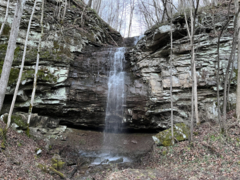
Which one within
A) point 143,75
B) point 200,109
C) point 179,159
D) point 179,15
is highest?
point 179,15

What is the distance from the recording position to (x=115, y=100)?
12156 mm

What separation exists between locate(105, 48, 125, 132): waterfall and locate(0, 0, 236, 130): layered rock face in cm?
36

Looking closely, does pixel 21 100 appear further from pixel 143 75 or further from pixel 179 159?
pixel 179 159

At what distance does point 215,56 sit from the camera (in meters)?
10.7

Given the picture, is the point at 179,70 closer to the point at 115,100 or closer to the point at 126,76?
the point at 126,76

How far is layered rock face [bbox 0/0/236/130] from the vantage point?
35.3 ft

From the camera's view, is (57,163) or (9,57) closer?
(57,163)

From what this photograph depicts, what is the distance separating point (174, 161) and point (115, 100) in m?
6.34

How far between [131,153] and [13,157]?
667 centimetres

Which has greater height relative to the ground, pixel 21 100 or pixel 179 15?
pixel 179 15

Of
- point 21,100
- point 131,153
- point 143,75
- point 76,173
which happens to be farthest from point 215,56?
point 21,100

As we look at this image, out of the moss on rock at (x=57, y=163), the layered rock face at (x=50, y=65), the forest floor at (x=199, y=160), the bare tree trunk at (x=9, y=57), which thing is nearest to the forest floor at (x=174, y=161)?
the forest floor at (x=199, y=160)

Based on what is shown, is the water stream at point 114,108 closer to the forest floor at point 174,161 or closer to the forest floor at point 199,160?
the forest floor at point 174,161

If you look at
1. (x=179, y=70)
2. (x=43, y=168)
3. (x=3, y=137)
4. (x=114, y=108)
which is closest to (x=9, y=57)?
(x=3, y=137)
